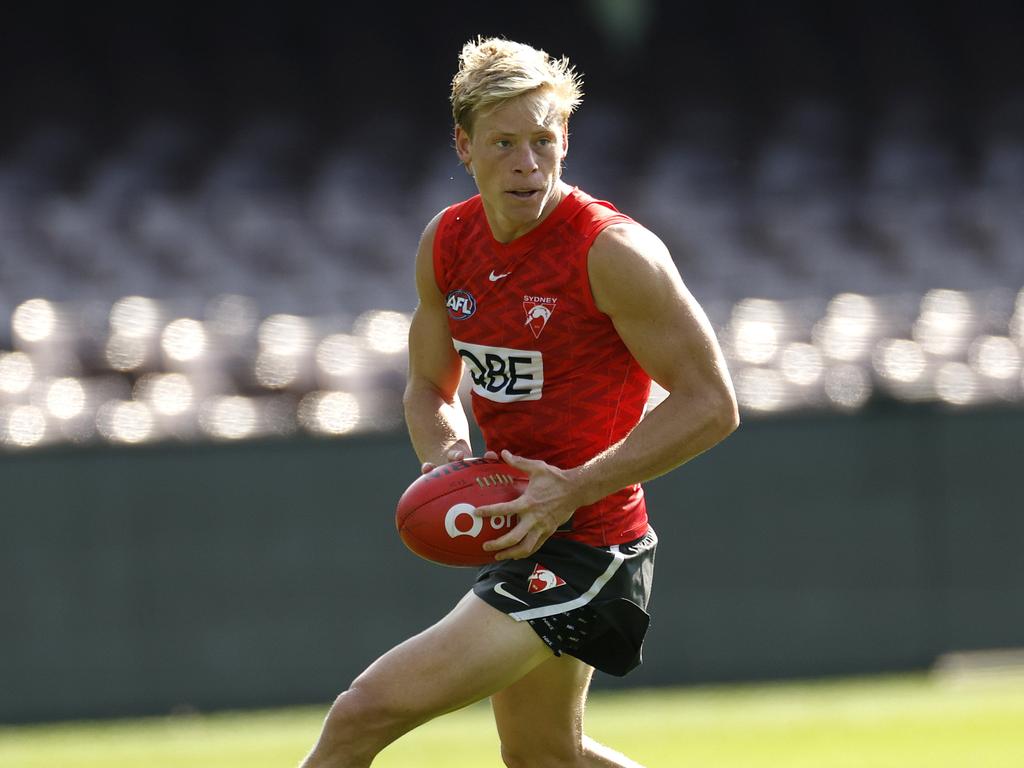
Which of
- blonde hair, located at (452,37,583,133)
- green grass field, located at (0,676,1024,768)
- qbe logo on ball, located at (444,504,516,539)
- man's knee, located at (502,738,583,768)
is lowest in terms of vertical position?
green grass field, located at (0,676,1024,768)

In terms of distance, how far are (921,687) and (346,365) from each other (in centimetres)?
456

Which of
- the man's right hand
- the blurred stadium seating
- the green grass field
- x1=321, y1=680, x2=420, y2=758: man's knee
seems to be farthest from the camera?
the blurred stadium seating

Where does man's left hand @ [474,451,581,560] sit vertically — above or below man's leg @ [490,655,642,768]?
above

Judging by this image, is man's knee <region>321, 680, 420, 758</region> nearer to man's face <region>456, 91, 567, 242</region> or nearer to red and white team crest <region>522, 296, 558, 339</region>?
red and white team crest <region>522, 296, 558, 339</region>

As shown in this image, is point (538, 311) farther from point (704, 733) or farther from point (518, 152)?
point (704, 733)

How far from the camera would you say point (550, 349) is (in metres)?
4.33

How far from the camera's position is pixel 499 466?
4324 mm

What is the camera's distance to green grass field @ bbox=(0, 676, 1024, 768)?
7855 millimetres

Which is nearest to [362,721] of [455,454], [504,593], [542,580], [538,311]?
[504,593]

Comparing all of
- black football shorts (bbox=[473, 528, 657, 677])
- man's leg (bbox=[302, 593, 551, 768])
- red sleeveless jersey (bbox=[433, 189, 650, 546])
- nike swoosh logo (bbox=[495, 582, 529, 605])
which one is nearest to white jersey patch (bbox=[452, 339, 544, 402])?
red sleeveless jersey (bbox=[433, 189, 650, 546])

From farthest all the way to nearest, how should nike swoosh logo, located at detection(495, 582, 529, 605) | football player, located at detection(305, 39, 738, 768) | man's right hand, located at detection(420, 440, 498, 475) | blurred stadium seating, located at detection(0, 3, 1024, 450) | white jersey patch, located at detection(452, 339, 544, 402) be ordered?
blurred stadium seating, located at detection(0, 3, 1024, 450) → man's right hand, located at detection(420, 440, 498, 475) → white jersey patch, located at detection(452, 339, 544, 402) → nike swoosh logo, located at detection(495, 582, 529, 605) → football player, located at detection(305, 39, 738, 768)

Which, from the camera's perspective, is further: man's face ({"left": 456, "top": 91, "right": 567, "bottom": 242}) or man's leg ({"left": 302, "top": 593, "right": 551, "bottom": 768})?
man's face ({"left": 456, "top": 91, "right": 567, "bottom": 242})

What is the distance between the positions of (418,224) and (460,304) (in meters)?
10.5

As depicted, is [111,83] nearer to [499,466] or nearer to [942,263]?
[942,263]
